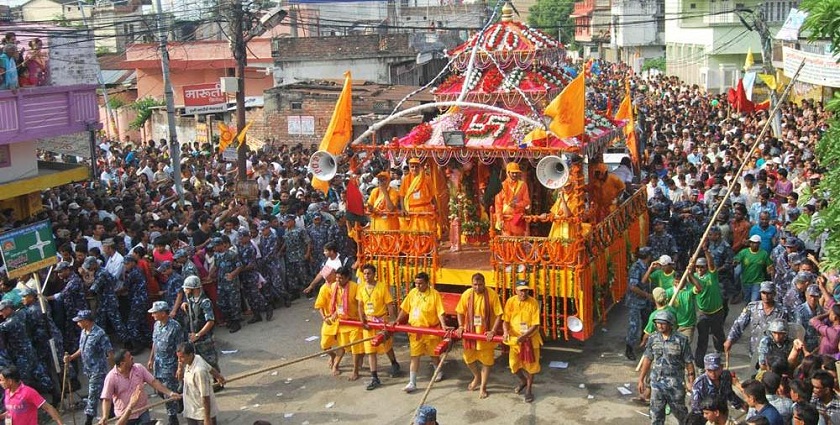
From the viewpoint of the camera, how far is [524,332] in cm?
1002

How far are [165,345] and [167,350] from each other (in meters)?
0.06

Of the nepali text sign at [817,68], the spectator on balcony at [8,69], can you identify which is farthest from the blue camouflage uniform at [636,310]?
the nepali text sign at [817,68]

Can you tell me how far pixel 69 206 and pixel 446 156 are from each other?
8.19 meters

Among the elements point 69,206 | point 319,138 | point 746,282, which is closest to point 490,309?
point 746,282

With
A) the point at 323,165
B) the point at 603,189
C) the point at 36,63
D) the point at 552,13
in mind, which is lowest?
the point at 603,189

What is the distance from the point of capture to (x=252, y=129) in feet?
102

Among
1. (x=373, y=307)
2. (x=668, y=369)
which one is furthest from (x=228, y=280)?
(x=668, y=369)

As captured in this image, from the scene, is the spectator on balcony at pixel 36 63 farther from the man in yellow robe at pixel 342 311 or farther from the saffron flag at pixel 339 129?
the man in yellow robe at pixel 342 311

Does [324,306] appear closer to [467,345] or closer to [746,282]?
[467,345]

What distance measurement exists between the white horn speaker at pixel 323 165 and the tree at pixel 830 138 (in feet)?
19.9

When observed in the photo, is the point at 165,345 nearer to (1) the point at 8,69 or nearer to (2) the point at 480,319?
(2) the point at 480,319

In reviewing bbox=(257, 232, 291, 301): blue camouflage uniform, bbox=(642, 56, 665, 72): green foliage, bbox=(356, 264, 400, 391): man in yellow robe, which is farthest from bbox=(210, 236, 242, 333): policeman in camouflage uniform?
bbox=(642, 56, 665, 72): green foliage

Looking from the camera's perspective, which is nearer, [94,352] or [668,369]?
[668,369]

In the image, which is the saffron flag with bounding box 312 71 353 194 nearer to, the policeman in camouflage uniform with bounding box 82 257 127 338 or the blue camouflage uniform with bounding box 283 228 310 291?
the blue camouflage uniform with bounding box 283 228 310 291
